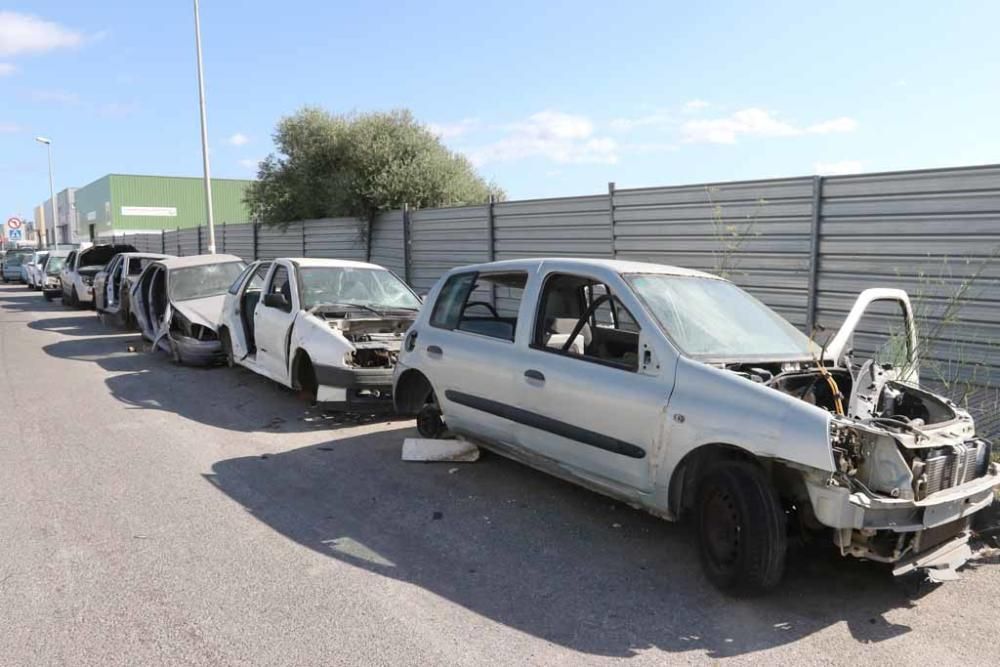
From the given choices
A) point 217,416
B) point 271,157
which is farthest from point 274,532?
point 271,157

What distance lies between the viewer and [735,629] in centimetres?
348

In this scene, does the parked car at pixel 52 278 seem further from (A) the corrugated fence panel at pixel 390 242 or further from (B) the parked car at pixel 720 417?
(B) the parked car at pixel 720 417

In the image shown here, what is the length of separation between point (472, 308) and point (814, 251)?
4.59 meters

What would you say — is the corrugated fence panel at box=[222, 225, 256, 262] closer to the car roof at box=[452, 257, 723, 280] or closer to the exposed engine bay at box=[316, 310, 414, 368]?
the exposed engine bay at box=[316, 310, 414, 368]

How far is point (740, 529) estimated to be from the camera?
3.69m

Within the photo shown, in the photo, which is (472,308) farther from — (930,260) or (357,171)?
(357,171)

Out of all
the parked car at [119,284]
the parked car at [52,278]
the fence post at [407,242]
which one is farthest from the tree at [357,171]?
the parked car at [52,278]

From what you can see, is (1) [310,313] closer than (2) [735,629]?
No

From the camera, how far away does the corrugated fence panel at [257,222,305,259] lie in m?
20.0

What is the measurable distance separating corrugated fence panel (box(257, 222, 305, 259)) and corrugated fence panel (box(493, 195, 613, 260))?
8.75 metres

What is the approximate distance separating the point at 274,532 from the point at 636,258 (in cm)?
737

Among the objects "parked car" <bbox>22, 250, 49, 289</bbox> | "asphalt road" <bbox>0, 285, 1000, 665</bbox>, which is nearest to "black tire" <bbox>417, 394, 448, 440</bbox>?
"asphalt road" <bbox>0, 285, 1000, 665</bbox>

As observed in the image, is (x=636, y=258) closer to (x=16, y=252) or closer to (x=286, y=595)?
(x=286, y=595)

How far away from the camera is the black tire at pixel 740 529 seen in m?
3.59
